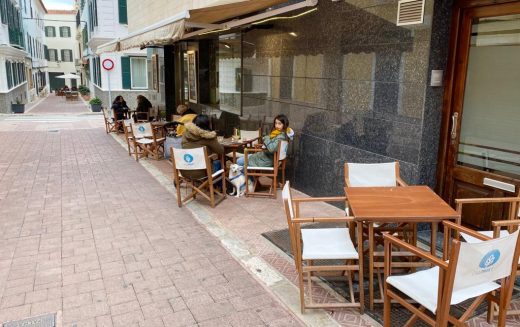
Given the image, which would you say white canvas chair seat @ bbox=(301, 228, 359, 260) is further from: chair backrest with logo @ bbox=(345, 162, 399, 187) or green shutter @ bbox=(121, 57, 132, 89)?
green shutter @ bbox=(121, 57, 132, 89)

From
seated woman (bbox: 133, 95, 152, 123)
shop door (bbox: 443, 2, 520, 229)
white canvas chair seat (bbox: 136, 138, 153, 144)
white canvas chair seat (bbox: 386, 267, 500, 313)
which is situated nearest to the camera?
white canvas chair seat (bbox: 386, 267, 500, 313)

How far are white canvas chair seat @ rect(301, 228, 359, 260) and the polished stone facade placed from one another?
153cm

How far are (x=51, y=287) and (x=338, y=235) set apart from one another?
97.4 inches

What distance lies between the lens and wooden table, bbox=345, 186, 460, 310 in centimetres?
302

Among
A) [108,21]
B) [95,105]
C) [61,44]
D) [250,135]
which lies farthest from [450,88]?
[61,44]

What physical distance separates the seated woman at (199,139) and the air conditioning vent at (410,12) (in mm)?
2785

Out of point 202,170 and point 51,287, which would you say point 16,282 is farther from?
point 202,170

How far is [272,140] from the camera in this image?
6086 millimetres

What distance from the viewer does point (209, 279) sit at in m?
3.82

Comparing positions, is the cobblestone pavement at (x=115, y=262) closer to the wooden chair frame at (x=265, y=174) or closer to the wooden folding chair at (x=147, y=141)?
the wooden chair frame at (x=265, y=174)

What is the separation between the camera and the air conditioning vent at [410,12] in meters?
4.32

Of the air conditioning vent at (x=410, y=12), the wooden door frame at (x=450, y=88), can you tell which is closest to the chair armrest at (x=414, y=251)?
the wooden door frame at (x=450, y=88)

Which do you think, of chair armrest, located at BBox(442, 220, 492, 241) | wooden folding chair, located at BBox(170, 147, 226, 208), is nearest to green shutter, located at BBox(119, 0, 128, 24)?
wooden folding chair, located at BBox(170, 147, 226, 208)

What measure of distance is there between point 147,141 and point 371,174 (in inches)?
243
